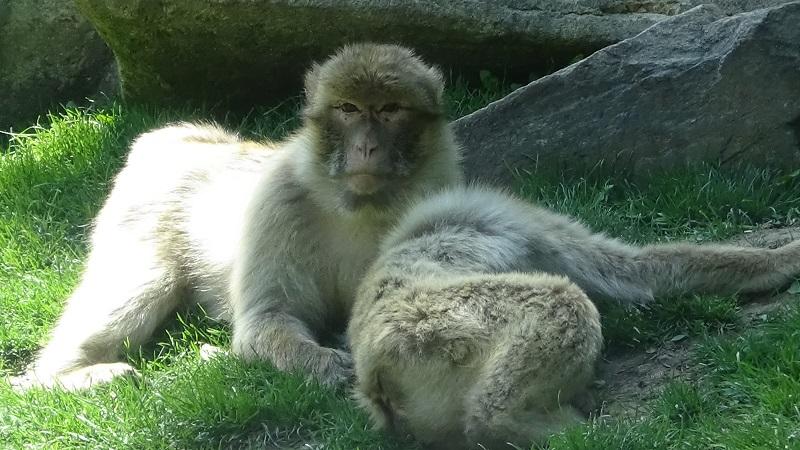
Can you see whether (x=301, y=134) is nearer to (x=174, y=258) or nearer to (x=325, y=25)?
(x=174, y=258)

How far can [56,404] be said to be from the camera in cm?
539

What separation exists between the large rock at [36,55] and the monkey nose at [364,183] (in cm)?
443

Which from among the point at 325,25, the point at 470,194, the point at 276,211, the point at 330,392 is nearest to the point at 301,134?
the point at 276,211

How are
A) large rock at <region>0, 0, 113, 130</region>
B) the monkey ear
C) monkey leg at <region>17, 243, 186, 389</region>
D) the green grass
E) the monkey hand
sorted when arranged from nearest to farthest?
1. the green grass
2. the monkey hand
3. the monkey ear
4. monkey leg at <region>17, 243, 186, 389</region>
5. large rock at <region>0, 0, 113, 130</region>

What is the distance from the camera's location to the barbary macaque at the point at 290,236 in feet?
18.0

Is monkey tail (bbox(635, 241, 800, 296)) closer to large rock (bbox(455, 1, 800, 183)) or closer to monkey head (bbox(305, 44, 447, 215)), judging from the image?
monkey head (bbox(305, 44, 447, 215))

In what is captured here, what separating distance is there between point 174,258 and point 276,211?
102cm

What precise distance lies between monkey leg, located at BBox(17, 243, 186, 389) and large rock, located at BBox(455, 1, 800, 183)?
Result: 1.97 metres

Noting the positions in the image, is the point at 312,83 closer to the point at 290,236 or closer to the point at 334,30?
the point at 290,236

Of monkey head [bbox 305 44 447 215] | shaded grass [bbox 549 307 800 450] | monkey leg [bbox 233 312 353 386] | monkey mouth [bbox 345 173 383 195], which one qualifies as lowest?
monkey leg [bbox 233 312 353 386]

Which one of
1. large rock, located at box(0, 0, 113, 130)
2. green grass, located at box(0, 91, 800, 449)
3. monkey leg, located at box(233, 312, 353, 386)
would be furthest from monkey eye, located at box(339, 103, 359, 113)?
large rock, located at box(0, 0, 113, 130)

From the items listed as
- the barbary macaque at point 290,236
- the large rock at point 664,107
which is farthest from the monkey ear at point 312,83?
the large rock at point 664,107

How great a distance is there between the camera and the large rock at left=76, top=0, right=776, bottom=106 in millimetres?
7629

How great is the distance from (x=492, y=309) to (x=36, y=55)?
5.91 metres
